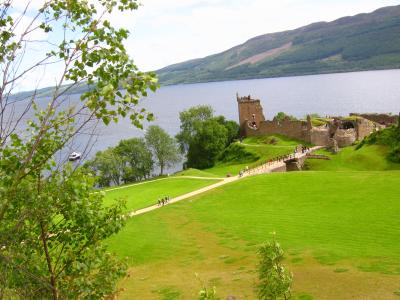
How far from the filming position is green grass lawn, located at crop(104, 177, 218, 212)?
1852 inches

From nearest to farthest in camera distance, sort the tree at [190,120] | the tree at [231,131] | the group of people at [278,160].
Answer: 1. the group of people at [278,160]
2. the tree at [231,131]
3. the tree at [190,120]

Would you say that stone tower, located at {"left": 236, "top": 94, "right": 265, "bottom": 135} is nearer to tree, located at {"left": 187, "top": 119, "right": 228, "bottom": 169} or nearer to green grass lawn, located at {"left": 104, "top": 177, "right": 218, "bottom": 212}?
tree, located at {"left": 187, "top": 119, "right": 228, "bottom": 169}

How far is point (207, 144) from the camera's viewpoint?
86562 millimetres

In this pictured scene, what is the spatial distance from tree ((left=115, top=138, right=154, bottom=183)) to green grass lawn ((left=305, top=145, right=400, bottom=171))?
3735cm

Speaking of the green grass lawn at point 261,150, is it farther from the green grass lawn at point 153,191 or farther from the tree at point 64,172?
the tree at point 64,172

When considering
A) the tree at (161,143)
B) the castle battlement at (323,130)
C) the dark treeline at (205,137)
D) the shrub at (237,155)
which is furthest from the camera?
the tree at (161,143)

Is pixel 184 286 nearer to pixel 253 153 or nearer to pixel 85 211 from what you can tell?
pixel 85 211

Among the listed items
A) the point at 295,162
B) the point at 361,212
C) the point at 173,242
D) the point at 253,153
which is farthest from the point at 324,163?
the point at 173,242

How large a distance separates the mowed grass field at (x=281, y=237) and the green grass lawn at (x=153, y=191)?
18.7 feet

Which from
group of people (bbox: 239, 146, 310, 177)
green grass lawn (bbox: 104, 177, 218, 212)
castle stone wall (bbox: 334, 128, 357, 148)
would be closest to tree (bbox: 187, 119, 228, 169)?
group of people (bbox: 239, 146, 310, 177)

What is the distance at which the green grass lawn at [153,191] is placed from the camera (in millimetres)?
47031

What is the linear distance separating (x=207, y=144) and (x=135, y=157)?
48.3 ft

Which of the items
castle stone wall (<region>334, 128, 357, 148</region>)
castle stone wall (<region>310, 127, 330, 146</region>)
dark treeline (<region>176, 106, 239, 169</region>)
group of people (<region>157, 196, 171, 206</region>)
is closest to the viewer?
group of people (<region>157, 196, 171, 206</region>)

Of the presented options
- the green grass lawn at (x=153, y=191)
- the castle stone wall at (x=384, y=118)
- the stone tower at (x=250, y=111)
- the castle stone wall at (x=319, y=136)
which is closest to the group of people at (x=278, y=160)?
the castle stone wall at (x=319, y=136)
